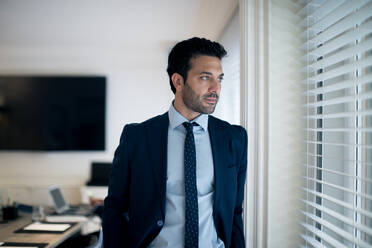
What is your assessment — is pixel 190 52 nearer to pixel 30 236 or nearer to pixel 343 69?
pixel 343 69

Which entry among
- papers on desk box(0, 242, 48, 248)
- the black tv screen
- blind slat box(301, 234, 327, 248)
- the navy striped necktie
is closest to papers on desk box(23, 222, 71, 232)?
papers on desk box(0, 242, 48, 248)

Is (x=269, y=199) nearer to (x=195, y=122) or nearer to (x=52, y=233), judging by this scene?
(x=195, y=122)

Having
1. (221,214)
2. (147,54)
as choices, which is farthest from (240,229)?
(147,54)

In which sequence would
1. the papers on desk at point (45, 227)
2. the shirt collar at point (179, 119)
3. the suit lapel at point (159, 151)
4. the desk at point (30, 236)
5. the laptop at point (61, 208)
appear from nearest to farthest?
1. the suit lapel at point (159, 151)
2. the shirt collar at point (179, 119)
3. the desk at point (30, 236)
4. the papers on desk at point (45, 227)
5. the laptop at point (61, 208)

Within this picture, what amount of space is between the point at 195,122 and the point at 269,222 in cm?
58

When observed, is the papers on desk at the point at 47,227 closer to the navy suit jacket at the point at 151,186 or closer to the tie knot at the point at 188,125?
the navy suit jacket at the point at 151,186

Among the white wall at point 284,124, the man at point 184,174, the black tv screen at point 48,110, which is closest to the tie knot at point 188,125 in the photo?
the man at point 184,174

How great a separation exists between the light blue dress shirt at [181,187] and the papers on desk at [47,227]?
1219 millimetres

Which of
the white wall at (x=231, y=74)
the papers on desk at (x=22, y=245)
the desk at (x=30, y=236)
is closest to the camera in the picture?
the papers on desk at (x=22, y=245)

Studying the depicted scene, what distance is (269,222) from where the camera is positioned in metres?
1.26

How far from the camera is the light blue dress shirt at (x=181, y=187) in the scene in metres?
1.10

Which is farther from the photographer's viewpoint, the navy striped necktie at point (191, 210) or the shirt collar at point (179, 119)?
the shirt collar at point (179, 119)

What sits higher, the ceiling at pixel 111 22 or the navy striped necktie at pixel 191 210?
the ceiling at pixel 111 22

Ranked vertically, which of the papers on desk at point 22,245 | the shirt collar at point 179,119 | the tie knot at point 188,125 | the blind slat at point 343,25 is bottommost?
the papers on desk at point 22,245
